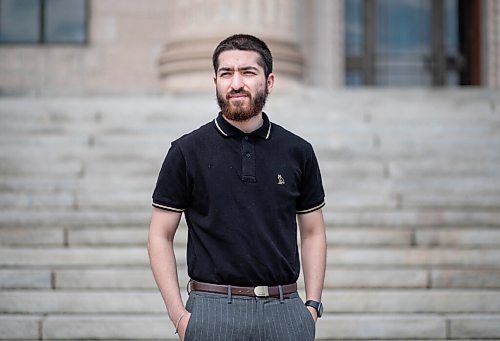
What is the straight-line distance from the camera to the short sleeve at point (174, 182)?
9.11 ft

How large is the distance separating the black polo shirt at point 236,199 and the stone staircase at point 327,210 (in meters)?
2.73

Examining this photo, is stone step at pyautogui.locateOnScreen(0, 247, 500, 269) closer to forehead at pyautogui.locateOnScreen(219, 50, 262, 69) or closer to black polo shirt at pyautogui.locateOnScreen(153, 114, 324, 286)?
black polo shirt at pyautogui.locateOnScreen(153, 114, 324, 286)

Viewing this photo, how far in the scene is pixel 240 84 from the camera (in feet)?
8.87

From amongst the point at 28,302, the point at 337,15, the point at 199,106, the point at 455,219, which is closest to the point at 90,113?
the point at 199,106

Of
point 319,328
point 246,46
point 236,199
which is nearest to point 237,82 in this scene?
point 246,46

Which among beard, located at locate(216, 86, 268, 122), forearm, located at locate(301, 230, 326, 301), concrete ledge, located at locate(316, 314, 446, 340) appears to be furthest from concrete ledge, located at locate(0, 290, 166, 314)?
beard, located at locate(216, 86, 268, 122)

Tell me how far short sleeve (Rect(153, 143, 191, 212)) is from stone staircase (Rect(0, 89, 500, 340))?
2.73 metres

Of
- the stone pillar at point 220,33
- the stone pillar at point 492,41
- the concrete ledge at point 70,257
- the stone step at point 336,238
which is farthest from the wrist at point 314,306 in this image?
the stone pillar at point 492,41

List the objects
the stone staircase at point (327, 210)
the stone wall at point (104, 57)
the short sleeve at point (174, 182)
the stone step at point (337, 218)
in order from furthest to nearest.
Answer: the stone wall at point (104, 57), the stone step at point (337, 218), the stone staircase at point (327, 210), the short sleeve at point (174, 182)

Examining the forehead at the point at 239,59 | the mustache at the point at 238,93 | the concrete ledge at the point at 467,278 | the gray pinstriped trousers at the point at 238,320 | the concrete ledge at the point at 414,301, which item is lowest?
the concrete ledge at the point at 414,301

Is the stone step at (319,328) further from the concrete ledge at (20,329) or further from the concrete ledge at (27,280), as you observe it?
the concrete ledge at (27,280)

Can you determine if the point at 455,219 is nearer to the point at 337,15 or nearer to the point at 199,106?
the point at 199,106

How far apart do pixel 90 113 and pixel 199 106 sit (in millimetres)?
1290

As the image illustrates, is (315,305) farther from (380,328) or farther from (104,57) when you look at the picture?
(104,57)
